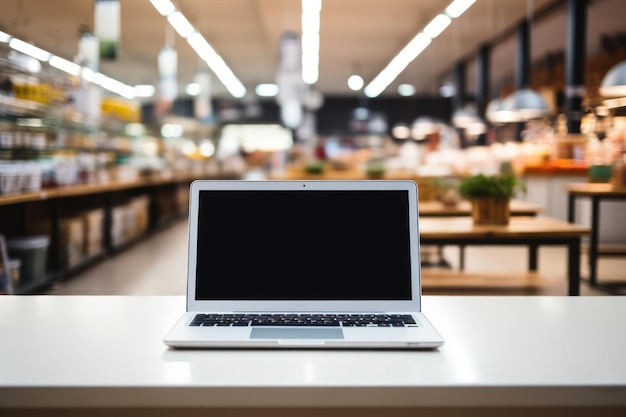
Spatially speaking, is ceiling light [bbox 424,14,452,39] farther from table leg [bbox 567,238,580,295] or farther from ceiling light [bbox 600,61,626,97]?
table leg [bbox 567,238,580,295]

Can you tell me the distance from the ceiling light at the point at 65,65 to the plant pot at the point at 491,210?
4.87 metres

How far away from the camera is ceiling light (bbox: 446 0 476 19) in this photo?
984cm

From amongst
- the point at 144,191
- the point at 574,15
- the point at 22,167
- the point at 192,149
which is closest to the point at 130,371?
the point at 22,167

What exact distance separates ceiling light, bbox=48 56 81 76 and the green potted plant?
189 inches

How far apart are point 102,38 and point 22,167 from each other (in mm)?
1985

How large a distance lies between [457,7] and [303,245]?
979cm

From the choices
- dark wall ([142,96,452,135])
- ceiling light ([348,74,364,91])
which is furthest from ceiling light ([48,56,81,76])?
dark wall ([142,96,452,135])

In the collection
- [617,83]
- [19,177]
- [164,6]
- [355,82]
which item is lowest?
[19,177]

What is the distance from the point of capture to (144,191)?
11.5 meters

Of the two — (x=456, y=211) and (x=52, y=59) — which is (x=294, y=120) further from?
(x=456, y=211)

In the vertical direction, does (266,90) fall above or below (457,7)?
above

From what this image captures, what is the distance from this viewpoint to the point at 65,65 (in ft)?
22.5

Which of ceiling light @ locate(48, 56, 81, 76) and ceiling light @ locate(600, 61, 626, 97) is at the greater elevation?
ceiling light @ locate(48, 56, 81, 76)

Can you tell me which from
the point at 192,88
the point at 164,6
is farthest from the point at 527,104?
the point at 192,88
